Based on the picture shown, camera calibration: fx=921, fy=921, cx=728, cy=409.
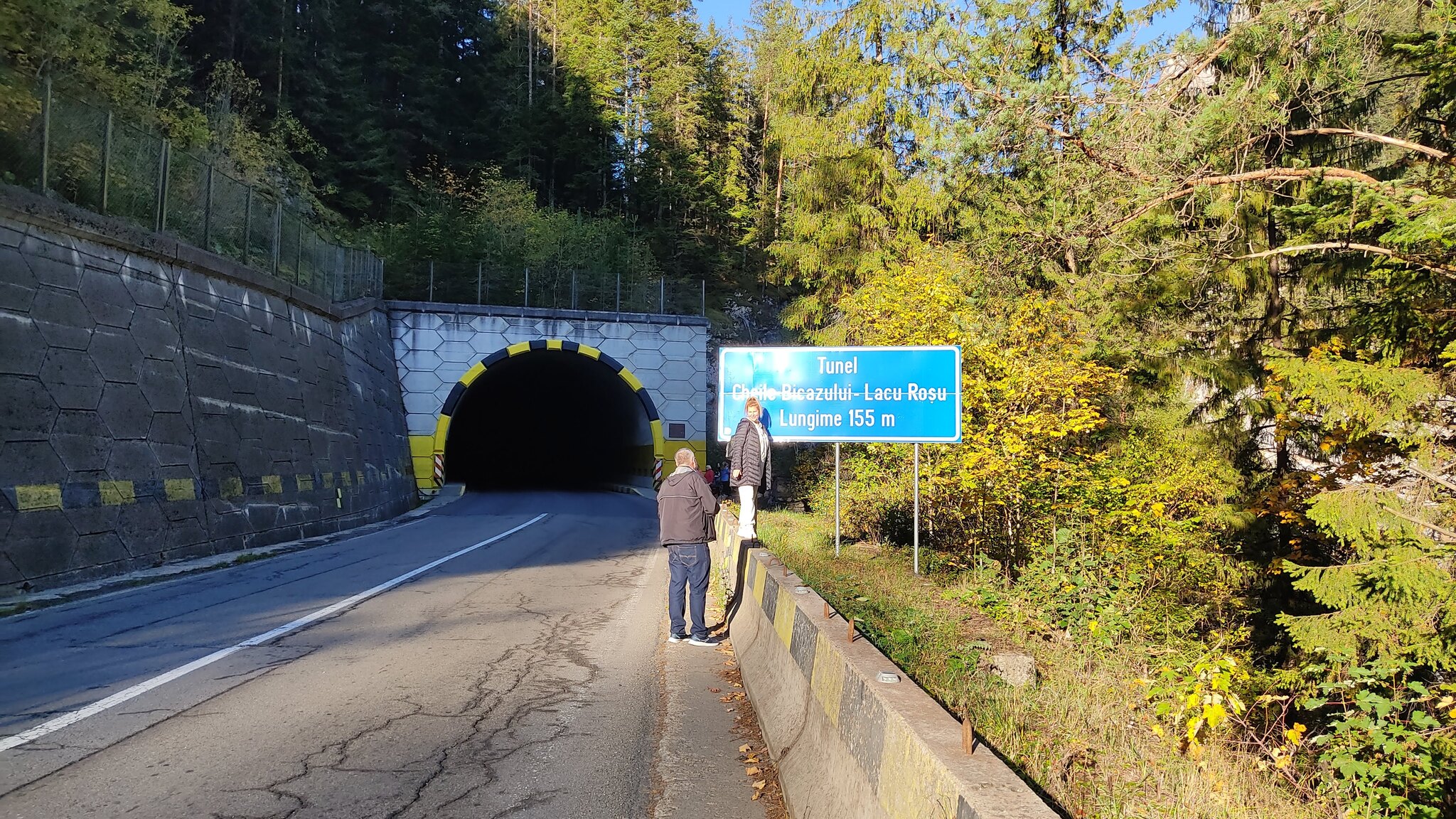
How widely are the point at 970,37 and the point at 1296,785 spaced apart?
979 centimetres

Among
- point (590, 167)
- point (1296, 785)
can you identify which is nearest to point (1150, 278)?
point (1296, 785)

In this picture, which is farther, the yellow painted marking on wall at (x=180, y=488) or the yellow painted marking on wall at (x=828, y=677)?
the yellow painted marking on wall at (x=180, y=488)

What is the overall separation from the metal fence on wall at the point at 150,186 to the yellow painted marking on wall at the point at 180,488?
4206 mm

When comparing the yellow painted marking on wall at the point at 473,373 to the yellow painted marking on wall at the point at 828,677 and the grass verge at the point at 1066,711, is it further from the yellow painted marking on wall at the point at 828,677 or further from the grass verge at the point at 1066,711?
the yellow painted marking on wall at the point at 828,677

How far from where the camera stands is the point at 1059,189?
40.5ft

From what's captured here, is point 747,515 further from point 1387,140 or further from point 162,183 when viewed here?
point 162,183

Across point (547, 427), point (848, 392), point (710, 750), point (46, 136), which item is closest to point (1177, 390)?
point (848, 392)

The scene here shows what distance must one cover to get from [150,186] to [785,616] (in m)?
14.7

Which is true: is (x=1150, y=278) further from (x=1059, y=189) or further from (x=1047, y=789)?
(x=1047, y=789)

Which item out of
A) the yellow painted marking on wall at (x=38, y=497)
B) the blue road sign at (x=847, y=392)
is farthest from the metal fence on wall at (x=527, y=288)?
the yellow painted marking on wall at (x=38, y=497)

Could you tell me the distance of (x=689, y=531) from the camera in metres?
8.20

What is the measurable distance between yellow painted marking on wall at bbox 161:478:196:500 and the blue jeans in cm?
870

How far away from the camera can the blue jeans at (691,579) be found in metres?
8.27

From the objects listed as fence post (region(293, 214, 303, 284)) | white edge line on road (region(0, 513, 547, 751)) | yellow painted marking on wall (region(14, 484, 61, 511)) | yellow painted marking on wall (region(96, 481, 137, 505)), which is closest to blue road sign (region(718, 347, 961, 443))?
white edge line on road (region(0, 513, 547, 751))
